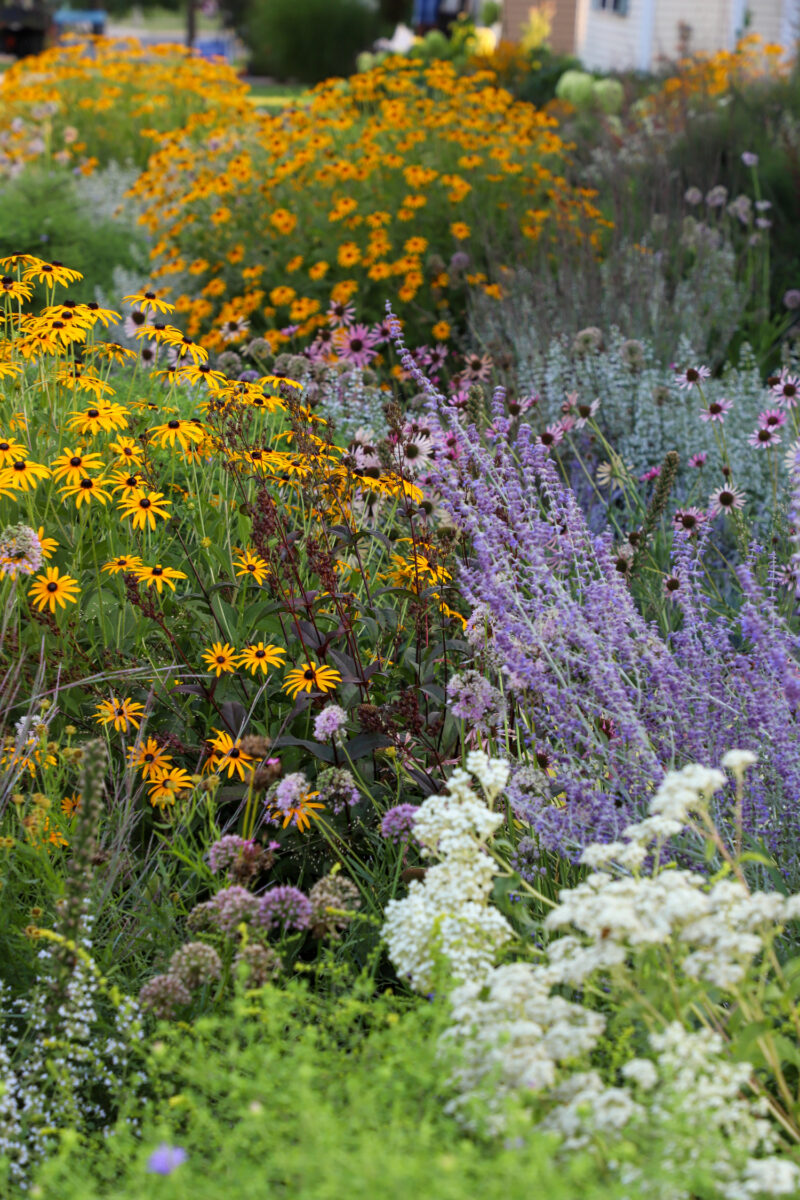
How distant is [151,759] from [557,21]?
25490 mm

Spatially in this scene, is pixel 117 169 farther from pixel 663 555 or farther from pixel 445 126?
pixel 663 555

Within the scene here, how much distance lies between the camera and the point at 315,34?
29781 millimetres

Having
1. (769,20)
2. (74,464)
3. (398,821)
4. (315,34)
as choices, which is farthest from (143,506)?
(315,34)

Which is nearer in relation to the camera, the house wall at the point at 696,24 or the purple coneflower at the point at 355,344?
the purple coneflower at the point at 355,344

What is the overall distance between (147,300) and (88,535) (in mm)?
702

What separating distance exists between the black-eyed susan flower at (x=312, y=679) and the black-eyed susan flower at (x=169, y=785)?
0.98ft

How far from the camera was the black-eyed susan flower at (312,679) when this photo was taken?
8.63ft

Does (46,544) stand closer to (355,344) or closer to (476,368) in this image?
(355,344)

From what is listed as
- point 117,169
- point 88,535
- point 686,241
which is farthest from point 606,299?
point 117,169

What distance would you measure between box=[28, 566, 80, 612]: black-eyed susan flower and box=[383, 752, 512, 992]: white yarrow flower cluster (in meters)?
1.13

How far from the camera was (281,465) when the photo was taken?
10.1ft

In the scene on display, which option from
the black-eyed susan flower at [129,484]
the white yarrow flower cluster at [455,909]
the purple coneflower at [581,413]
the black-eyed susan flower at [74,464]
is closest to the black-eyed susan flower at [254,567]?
the black-eyed susan flower at [129,484]

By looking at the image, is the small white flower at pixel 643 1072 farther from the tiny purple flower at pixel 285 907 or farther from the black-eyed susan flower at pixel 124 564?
the black-eyed susan flower at pixel 124 564

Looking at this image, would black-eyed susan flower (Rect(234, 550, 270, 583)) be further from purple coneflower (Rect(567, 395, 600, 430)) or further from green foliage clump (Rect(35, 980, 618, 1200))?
purple coneflower (Rect(567, 395, 600, 430))
